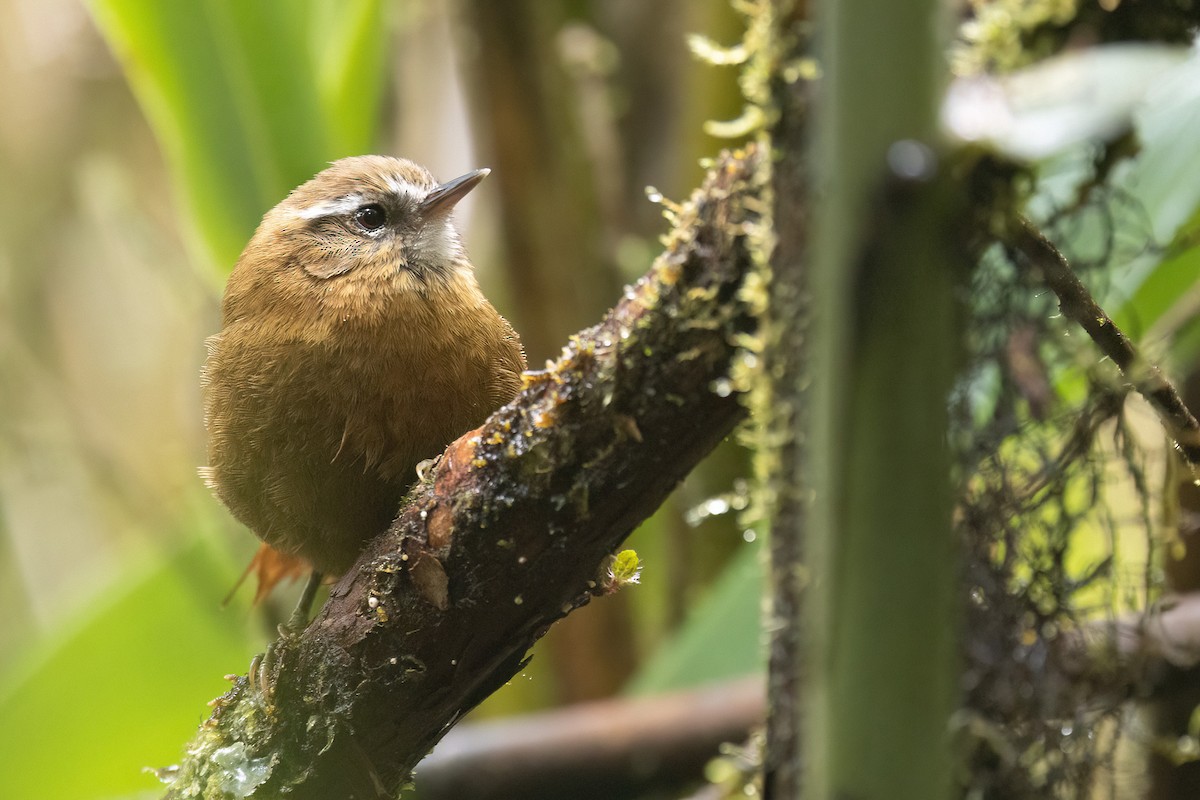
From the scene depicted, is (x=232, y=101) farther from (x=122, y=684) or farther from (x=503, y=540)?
(x=503, y=540)

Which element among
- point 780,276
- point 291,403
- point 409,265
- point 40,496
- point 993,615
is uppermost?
point 40,496

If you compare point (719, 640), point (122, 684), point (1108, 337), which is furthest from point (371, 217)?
point (122, 684)

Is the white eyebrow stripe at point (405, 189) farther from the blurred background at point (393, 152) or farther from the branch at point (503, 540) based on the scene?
the branch at point (503, 540)

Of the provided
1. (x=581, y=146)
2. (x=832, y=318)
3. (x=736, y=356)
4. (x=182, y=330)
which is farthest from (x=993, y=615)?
(x=182, y=330)

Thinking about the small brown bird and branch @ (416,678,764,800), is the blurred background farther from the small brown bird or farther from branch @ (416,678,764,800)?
the small brown bird

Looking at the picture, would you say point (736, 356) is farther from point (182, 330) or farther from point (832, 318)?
point (182, 330)

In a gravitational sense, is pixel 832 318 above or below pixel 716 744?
below

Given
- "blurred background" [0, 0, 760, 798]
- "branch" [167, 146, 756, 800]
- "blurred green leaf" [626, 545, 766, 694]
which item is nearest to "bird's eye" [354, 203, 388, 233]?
"blurred background" [0, 0, 760, 798]
